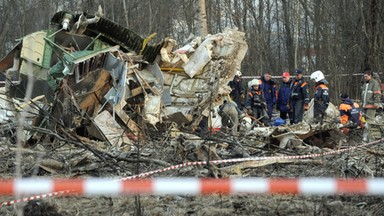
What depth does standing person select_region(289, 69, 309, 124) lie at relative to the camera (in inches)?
551

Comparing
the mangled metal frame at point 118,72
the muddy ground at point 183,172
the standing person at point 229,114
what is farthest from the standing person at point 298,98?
the muddy ground at point 183,172

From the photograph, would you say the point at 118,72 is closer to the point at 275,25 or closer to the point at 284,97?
the point at 284,97

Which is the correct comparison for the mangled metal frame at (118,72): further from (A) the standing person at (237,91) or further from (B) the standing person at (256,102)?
(A) the standing person at (237,91)

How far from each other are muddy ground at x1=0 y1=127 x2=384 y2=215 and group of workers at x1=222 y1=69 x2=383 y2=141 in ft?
10.4

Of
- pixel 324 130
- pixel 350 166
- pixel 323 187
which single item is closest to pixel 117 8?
pixel 324 130

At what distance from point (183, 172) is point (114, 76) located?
5256 mm

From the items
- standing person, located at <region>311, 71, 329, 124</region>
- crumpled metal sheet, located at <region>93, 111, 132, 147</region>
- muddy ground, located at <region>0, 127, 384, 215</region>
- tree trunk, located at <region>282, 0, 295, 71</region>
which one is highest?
tree trunk, located at <region>282, 0, 295, 71</region>

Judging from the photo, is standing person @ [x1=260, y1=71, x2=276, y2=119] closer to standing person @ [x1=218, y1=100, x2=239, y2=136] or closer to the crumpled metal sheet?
standing person @ [x1=218, y1=100, x2=239, y2=136]

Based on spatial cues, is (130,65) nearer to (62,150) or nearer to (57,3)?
(62,150)

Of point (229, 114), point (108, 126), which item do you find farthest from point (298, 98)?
point (108, 126)

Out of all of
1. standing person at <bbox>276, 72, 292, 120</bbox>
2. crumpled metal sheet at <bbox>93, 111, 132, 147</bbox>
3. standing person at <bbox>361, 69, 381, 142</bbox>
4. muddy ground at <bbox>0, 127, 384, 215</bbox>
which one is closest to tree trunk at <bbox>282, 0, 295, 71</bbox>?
standing person at <bbox>276, 72, 292, 120</bbox>

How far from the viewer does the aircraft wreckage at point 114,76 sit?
10.2m

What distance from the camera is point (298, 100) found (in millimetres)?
14125

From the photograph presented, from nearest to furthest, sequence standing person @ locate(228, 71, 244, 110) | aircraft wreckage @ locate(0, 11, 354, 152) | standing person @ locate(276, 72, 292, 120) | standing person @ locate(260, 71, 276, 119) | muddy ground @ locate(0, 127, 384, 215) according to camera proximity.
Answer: muddy ground @ locate(0, 127, 384, 215)
aircraft wreckage @ locate(0, 11, 354, 152)
standing person @ locate(276, 72, 292, 120)
standing person @ locate(260, 71, 276, 119)
standing person @ locate(228, 71, 244, 110)
